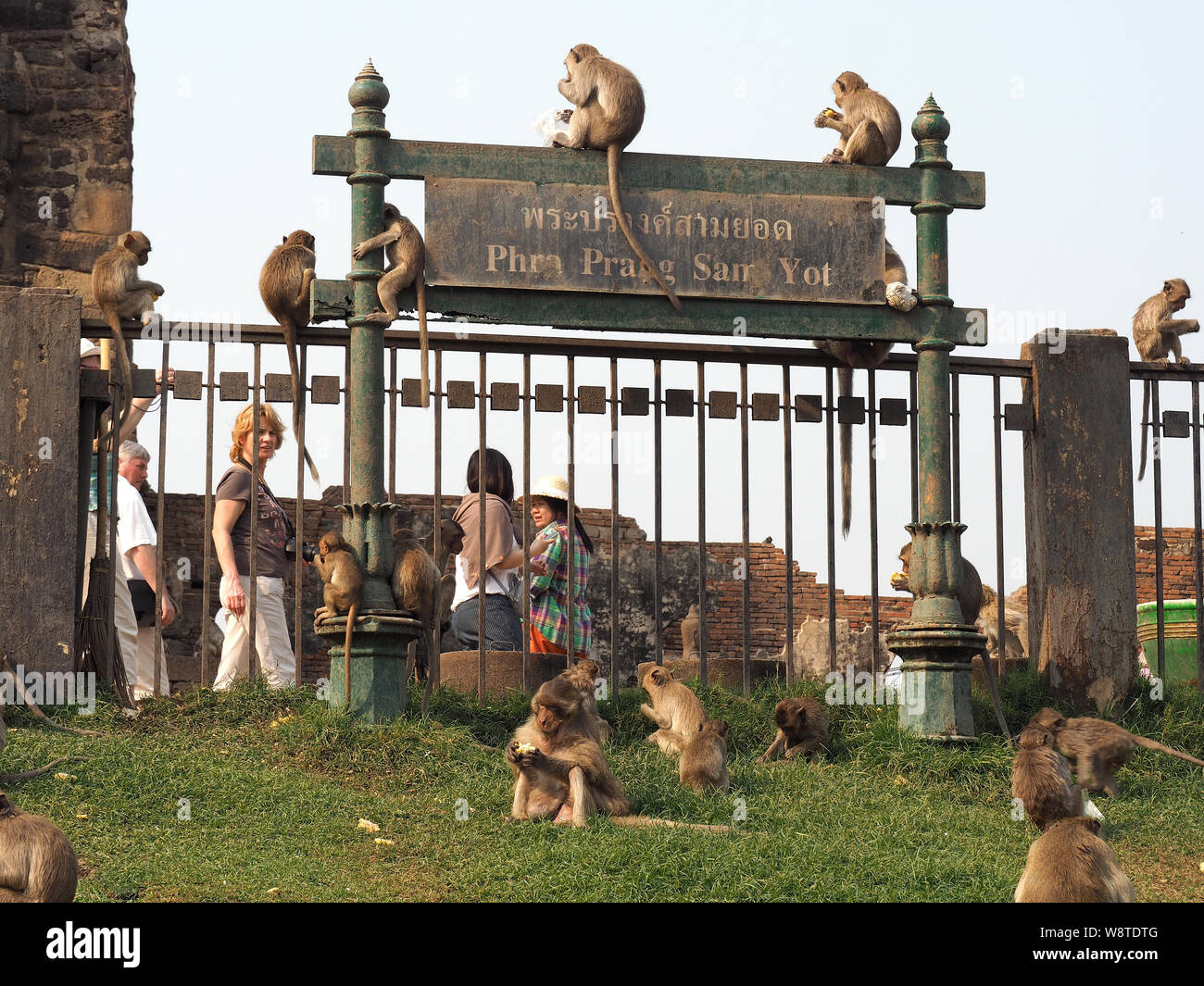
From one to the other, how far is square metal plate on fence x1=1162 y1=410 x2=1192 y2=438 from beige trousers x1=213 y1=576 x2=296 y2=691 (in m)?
4.97

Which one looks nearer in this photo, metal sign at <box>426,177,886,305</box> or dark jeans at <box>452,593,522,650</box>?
metal sign at <box>426,177,886,305</box>

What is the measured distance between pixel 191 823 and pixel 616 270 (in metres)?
3.51

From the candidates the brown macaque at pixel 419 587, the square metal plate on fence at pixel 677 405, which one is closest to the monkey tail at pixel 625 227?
the square metal plate on fence at pixel 677 405

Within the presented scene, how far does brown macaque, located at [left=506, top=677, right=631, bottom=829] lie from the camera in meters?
6.70

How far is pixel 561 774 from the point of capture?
676 centimetres

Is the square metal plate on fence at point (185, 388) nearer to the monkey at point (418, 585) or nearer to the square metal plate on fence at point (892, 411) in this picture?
the monkey at point (418, 585)

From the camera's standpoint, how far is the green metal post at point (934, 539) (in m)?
8.55

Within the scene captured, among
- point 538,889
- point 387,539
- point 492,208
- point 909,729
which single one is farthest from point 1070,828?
point 492,208

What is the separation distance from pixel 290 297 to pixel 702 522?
2404 mm

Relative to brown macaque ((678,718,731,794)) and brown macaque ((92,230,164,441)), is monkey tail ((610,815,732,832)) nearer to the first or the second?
brown macaque ((678,718,731,794))

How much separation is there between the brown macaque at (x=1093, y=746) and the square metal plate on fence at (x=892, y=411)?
2.00 meters

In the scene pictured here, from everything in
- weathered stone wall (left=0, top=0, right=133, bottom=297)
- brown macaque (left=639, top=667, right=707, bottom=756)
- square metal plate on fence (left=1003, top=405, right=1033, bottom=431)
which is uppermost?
→ weathered stone wall (left=0, top=0, right=133, bottom=297)

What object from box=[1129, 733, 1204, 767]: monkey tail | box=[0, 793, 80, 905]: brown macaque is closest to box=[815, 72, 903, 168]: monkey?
box=[1129, 733, 1204, 767]: monkey tail

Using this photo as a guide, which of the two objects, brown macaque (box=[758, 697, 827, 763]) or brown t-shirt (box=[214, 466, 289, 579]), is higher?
brown t-shirt (box=[214, 466, 289, 579])
